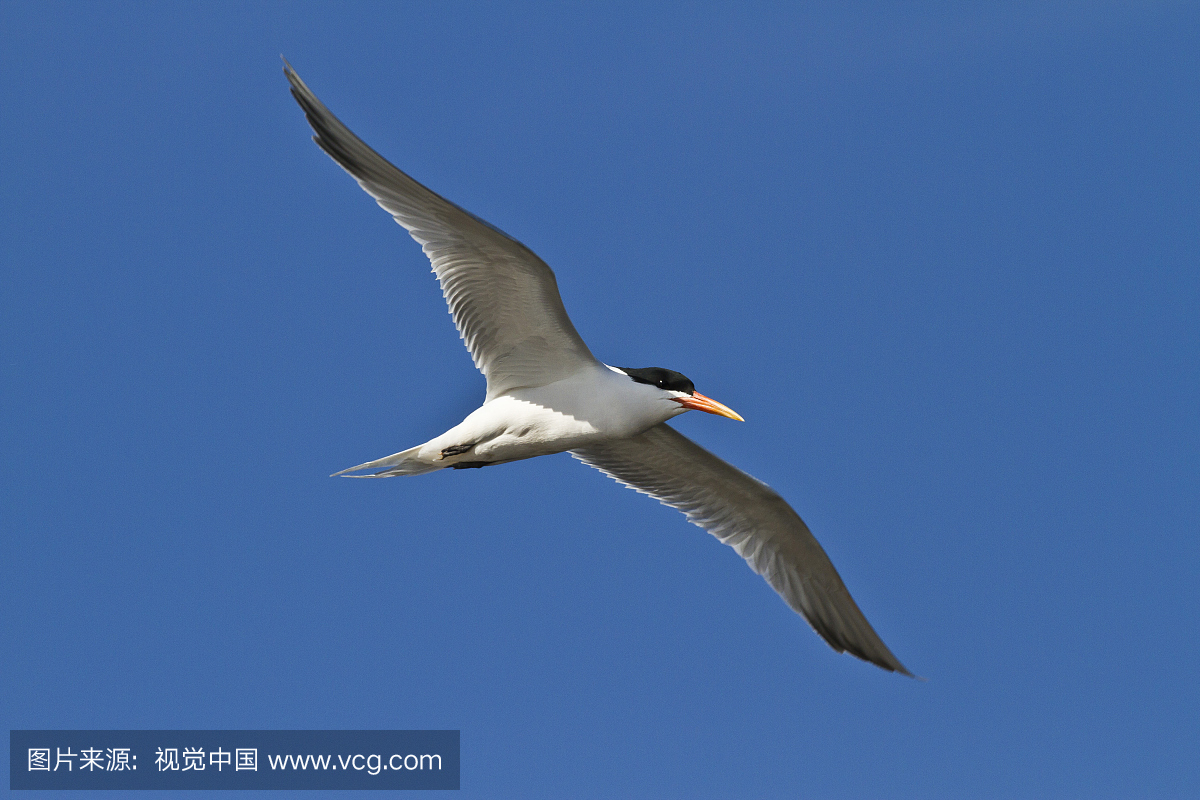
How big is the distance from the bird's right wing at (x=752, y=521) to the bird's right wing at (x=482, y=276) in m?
1.81

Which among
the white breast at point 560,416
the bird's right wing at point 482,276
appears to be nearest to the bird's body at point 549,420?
the white breast at point 560,416

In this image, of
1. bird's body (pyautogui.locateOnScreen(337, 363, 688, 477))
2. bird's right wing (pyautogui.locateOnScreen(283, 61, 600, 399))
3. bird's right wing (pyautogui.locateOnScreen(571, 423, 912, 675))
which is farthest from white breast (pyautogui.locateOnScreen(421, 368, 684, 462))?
bird's right wing (pyautogui.locateOnScreen(571, 423, 912, 675))

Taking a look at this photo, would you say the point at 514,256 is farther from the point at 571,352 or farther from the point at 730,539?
the point at 730,539

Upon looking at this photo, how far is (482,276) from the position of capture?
32.9 feet

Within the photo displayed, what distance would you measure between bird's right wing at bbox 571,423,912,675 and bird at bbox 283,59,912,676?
0.06 ft

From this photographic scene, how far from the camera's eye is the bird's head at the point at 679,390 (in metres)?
10.5

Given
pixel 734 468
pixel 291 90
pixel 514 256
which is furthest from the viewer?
pixel 734 468

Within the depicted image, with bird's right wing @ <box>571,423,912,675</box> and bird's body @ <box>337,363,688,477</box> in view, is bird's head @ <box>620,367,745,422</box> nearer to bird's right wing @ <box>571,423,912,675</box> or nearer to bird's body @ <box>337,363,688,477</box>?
bird's body @ <box>337,363,688,477</box>

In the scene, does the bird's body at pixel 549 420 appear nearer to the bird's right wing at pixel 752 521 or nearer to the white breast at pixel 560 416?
the white breast at pixel 560 416

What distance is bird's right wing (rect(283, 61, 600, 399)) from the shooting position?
9.34m

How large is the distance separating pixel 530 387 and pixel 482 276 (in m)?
1.19

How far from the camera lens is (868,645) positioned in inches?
475

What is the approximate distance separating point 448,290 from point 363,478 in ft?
6.55

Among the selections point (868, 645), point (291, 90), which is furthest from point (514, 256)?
point (868, 645)
